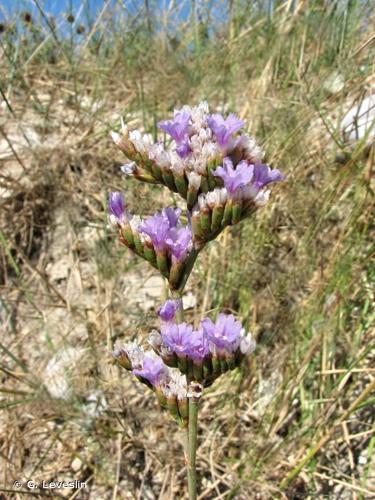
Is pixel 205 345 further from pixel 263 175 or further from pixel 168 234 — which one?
pixel 263 175

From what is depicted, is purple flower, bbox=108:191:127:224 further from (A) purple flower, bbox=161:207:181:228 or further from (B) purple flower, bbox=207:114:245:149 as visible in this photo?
(B) purple flower, bbox=207:114:245:149

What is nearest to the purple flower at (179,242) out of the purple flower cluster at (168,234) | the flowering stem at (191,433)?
the purple flower cluster at (168,234)

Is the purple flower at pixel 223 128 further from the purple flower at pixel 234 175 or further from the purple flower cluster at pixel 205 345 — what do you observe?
the purple flower cluster at pixel 205 345

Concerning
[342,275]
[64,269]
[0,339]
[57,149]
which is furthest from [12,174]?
[342,275]

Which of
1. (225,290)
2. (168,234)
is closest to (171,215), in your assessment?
(168,234)

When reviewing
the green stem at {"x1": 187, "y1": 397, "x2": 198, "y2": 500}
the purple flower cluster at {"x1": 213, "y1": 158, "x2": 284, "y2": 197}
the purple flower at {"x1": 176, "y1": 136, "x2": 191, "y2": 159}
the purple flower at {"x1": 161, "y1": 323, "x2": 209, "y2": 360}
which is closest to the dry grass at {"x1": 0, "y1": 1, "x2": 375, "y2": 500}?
the green stem at {"x1": 187, "y1": 397, "x2": 198, "y2": 500}
